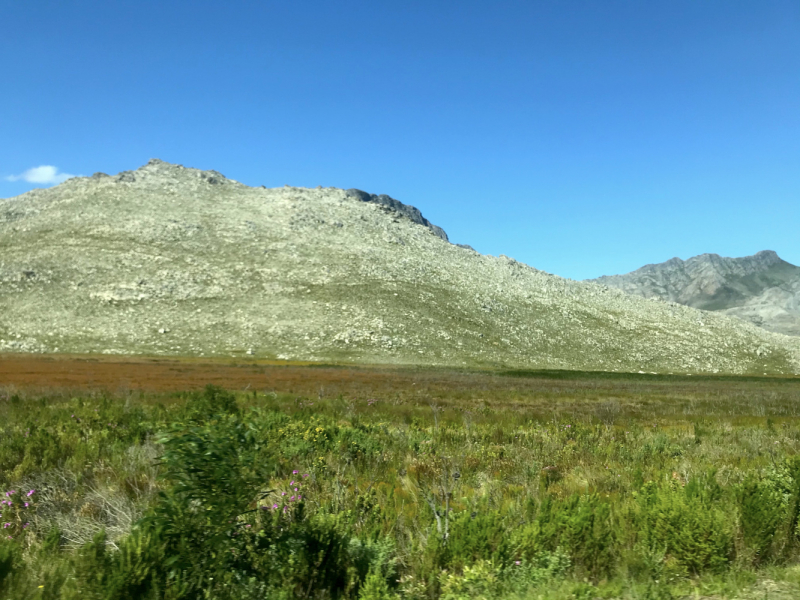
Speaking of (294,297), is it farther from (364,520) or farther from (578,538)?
(578,538)

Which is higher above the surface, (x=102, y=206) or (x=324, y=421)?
(x=102, y=206)

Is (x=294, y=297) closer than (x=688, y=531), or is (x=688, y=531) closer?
(x=688, y=531)

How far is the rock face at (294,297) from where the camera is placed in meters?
69.9

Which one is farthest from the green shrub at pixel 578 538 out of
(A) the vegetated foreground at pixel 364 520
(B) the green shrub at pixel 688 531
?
(B) the green shrub at pixel 688 531

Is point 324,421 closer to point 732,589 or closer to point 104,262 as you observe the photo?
point 732,589

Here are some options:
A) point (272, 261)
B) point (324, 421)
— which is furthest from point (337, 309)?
point (324, 421)

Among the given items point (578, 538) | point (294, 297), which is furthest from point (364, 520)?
point (294, 297)

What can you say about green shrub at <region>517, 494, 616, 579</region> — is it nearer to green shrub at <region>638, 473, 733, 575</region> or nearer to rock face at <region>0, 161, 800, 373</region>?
green shrub at <region>638, 473, 733, 575</region>

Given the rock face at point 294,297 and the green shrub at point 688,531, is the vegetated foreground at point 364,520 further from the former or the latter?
the rock face at point 294,297

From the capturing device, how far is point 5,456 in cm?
940

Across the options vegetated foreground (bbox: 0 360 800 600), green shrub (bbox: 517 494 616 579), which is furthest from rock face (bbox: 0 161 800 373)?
green shrub (bbox: 517 494 616 579)

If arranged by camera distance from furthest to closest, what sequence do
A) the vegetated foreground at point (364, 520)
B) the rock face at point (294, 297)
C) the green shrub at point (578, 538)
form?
1. the rock face at point (294, 297)
2. the green shrub at point (578, 538)
3. the vegetated foreground at point (364, 520)

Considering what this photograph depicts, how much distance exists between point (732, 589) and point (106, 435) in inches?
455

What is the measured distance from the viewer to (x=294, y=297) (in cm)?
8231
